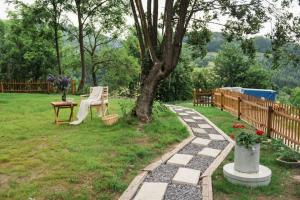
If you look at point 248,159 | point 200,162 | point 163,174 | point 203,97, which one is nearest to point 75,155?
point 163,174

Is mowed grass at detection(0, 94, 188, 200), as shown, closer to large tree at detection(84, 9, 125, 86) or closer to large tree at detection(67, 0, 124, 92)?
large tree at detection(67, 0, 124, 92)

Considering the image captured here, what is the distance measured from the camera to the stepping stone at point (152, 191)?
4.31 m

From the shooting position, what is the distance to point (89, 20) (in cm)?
2438

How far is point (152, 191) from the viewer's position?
4.52 metres

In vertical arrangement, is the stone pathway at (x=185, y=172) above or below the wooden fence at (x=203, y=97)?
below

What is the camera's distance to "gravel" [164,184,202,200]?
4.37 metres

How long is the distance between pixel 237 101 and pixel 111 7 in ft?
47.6

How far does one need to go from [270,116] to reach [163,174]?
4.37 metres

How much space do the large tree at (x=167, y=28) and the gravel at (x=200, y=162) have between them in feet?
8.67

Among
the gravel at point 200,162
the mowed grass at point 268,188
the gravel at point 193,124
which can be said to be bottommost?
the mowed grass at point 268,188

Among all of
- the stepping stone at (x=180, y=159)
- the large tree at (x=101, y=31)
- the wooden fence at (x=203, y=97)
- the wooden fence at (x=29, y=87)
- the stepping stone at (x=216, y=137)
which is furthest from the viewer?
the large tree at (x=101, y=31)

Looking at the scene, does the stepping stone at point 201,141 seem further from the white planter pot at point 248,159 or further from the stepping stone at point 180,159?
the white planter pot at point 248,159

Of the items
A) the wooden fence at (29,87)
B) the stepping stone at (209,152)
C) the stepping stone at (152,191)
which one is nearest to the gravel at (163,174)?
the stepping stone at (152,191)

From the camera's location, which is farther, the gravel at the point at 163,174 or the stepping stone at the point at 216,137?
the stepping stone at the point at 216,137
